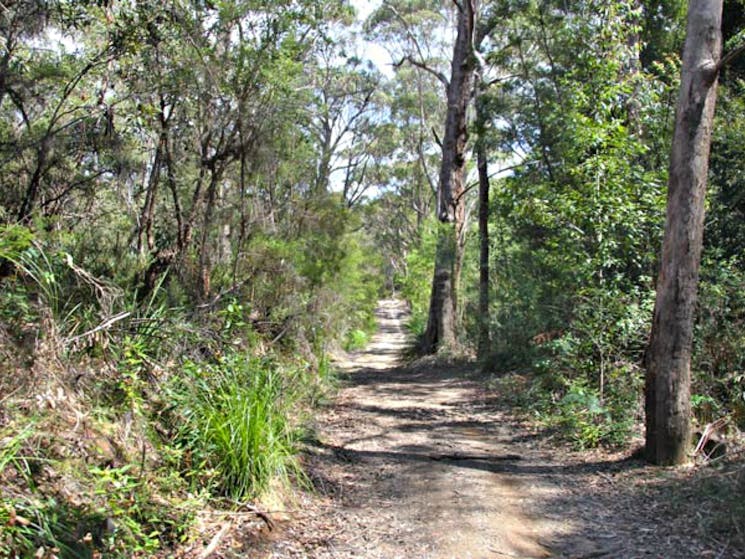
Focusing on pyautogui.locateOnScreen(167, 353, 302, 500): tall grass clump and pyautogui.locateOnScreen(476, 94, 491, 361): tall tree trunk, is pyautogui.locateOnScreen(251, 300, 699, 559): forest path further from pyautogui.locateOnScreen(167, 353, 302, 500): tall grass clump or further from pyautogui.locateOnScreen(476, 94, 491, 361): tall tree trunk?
pyautogui.locateOnScreen(476, 94, 491, 361): tall tree trunk

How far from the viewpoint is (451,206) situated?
1852 centimetres

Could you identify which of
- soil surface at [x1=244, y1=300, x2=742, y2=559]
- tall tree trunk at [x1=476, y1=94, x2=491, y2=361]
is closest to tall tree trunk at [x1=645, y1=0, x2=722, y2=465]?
soil surface at [x1=244, y1=300, x2=742, y2=559]

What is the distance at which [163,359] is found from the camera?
216 inches

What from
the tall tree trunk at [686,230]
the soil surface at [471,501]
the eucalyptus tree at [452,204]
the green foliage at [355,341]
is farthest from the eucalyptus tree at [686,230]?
the green foliage at [355,341]

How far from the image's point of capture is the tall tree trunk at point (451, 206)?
18.2m

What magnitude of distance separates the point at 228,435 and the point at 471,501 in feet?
6.77

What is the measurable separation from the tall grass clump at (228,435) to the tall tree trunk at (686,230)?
349cm

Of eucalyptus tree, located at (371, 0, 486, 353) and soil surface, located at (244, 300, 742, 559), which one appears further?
eucalyptus tree, located at (371, 0, 486, 353)

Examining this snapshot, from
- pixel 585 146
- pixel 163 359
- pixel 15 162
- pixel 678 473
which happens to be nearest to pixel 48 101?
pixel 15 162

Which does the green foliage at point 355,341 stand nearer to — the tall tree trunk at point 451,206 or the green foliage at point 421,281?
the green foliage at point 421,281

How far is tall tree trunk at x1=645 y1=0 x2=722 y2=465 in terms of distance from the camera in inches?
233

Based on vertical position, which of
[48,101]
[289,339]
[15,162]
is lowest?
[289,339]

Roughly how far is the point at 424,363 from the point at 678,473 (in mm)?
11968

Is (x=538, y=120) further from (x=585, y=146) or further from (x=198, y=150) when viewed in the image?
(x=198, y=150)
